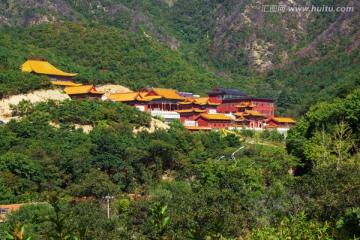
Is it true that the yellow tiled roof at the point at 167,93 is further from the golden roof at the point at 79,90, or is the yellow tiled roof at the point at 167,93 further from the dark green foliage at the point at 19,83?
the dark green foliage at the point at 19,83

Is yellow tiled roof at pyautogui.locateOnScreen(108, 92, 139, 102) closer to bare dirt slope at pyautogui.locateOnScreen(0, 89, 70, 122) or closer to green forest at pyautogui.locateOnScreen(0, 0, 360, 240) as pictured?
green forest at pyautogui.locateOnScreen(0, 0, 360, 240)

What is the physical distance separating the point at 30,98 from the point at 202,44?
5663 cm

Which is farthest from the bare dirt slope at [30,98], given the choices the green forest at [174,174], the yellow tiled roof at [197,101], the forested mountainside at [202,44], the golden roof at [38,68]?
the yellow tiled roof at [197,101]

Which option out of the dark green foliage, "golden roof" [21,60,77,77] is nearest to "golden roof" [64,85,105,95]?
"golden roof" [21,60,77,77]

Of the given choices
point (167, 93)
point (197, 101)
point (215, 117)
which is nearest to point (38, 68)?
point (167, 93)

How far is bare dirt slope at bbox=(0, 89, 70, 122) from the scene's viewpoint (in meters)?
38.2

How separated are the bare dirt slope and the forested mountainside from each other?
385 inches

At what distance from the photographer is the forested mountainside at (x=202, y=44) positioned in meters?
63.2

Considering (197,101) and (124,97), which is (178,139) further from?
(197,101)

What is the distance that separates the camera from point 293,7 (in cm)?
9306

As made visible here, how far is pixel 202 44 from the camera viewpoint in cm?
9331

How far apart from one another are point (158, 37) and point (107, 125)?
50493 mm

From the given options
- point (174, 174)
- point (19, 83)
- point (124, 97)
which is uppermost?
point (19, 83)

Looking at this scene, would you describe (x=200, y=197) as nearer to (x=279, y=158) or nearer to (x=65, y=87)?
(x=279, y=158)
